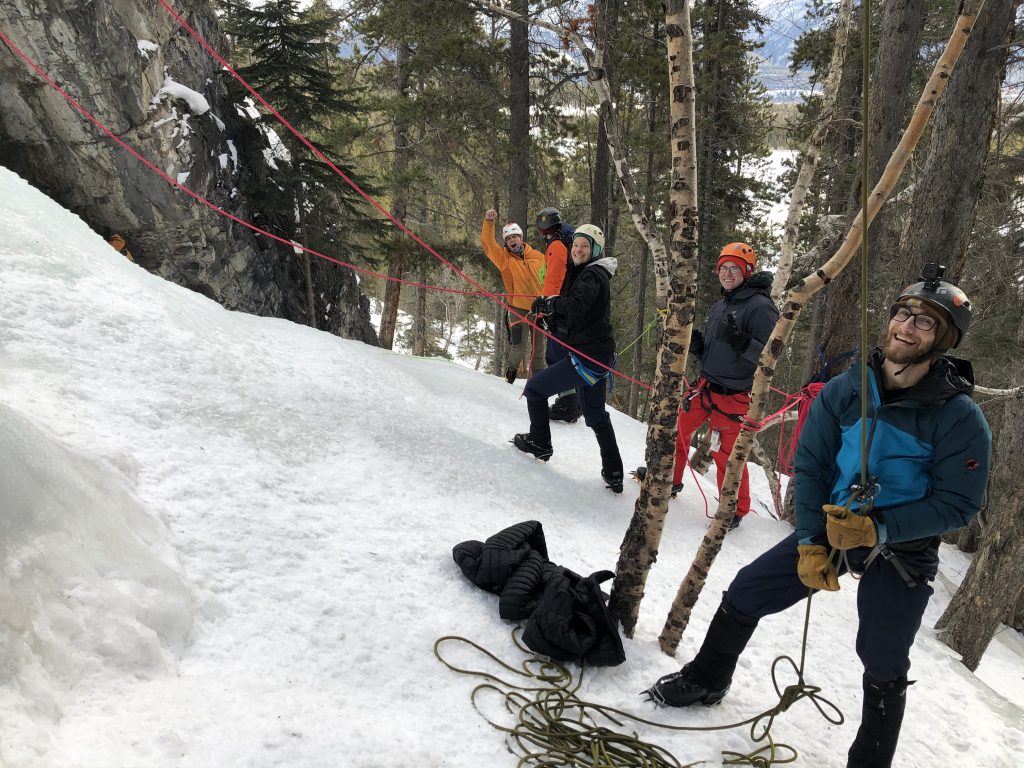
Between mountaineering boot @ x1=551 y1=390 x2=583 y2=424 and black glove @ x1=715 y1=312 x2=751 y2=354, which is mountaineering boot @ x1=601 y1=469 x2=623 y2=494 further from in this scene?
mountaineering boot @ x1=551 y1=390 x2=583 y2=424

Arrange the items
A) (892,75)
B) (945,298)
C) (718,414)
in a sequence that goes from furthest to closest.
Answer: (892,75), (718,414), (945,298)

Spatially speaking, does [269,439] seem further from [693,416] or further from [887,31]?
[887,31]

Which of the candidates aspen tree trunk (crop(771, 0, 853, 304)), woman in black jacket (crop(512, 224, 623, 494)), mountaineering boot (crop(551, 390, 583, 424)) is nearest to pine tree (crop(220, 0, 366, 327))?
mountaineering boot (crop(551, 390, 583, 424))

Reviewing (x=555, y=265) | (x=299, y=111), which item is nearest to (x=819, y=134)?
(x=555, y=265)

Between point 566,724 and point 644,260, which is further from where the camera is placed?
point 644,260

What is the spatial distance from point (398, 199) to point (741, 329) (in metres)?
10.3

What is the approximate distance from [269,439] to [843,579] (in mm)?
4951

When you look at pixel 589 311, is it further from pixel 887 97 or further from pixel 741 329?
pixel 887 97

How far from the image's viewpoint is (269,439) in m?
3.81

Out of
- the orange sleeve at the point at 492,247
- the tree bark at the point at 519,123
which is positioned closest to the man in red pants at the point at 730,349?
the orange sleeve at the point at 492,247

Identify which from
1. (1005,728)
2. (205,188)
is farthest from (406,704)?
(205,188)

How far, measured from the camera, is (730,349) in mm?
4879

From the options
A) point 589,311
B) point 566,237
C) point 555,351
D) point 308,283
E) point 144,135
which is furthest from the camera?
point 308,283

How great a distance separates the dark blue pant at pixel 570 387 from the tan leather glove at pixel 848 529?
293 centimetres
